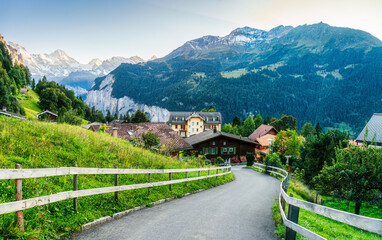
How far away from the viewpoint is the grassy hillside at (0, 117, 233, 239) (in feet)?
16.6

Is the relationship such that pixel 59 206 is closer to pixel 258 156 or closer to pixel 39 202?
pixel 39 202

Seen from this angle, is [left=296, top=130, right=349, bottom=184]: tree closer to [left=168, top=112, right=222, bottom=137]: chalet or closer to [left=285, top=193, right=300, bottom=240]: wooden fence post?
[left=285, top=193, right=300, bottom=240]: wooden fence post

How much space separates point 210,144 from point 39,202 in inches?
2280

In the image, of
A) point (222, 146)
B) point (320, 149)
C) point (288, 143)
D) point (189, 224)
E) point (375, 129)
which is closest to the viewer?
point (189, 224)

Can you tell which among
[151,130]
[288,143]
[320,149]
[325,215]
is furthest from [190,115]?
[325,215]

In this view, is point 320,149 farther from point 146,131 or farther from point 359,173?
point 146,131

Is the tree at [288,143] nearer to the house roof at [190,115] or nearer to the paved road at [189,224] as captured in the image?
the paved road at [189,224]

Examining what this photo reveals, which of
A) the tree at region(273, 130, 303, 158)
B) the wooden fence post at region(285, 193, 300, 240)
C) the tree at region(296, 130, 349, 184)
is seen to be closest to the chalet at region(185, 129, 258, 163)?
the tree at region(273, 130, 303, 158)

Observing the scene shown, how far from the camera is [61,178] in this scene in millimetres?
7039

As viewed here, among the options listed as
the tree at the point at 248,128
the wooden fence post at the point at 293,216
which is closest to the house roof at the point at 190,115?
the tree at the point at 248,128

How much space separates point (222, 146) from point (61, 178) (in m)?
57.6

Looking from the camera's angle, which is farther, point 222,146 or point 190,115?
point 190,115

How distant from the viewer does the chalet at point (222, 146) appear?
60.6 m

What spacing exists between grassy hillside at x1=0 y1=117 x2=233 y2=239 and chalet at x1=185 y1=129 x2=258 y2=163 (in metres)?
47.2
